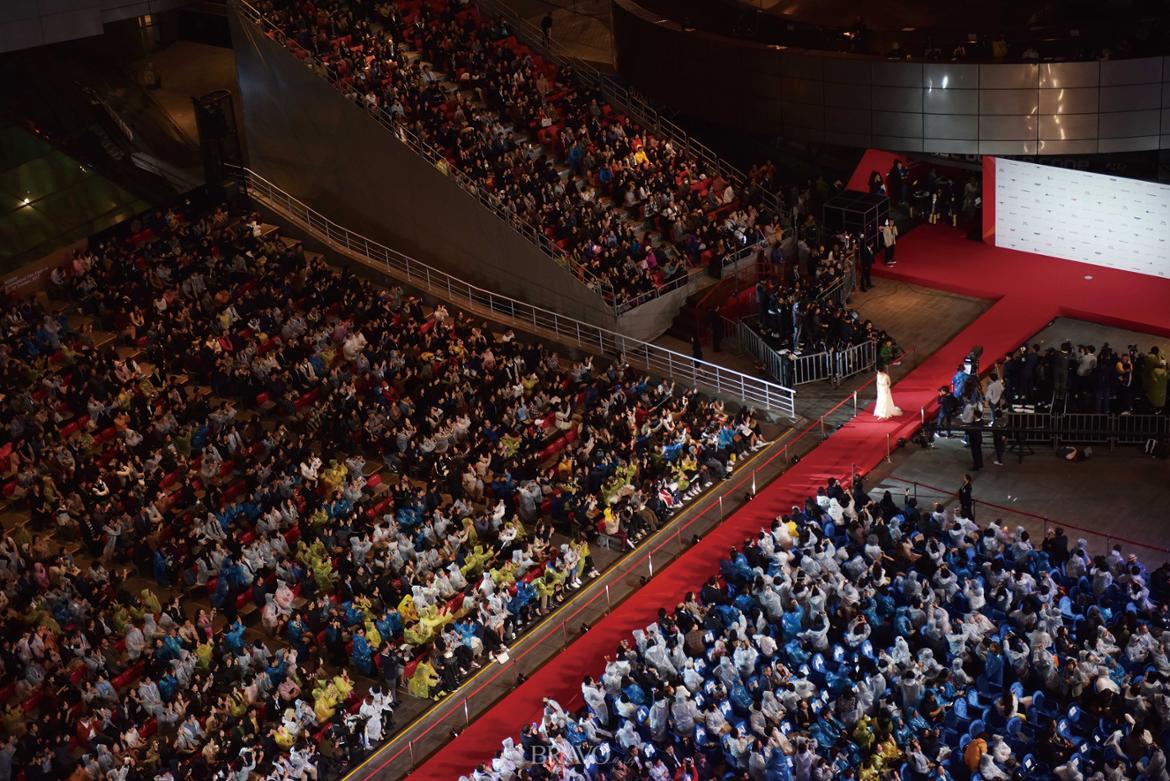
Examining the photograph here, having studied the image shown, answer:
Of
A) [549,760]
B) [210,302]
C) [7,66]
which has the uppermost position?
[7,66]

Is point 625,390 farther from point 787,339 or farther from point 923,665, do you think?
point 923,665

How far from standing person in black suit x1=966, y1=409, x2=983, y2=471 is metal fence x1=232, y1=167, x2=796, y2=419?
376 centimetres

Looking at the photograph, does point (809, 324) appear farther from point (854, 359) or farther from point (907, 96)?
point (907, 96)

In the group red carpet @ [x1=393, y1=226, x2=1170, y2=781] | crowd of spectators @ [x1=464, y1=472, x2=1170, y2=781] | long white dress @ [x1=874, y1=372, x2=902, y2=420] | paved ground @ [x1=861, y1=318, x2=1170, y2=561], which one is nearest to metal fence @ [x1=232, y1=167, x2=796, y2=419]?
long white dress @ [x1=874, y1=372, x2=902, y2=420]

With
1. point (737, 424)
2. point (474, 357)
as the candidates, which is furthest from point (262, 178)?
point (737, 424)

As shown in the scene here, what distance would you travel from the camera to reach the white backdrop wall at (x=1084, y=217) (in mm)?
36875

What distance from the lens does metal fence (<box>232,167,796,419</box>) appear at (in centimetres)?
3419

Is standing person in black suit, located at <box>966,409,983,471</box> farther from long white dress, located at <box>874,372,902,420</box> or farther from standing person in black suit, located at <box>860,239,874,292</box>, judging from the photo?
standing person in black suit, located at <box>860,239,874,292</box>

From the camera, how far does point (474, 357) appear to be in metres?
34.7

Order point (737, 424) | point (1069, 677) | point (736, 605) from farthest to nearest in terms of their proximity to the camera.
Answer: point (737, 424)
point (736, 605)
point (1069, 677)

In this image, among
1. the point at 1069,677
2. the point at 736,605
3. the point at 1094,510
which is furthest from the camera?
the point at 1094,510

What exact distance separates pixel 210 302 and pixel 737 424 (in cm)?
1233

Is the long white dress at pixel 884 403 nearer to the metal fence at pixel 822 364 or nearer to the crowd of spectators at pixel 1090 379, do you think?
the metal fence at pixel 822 364

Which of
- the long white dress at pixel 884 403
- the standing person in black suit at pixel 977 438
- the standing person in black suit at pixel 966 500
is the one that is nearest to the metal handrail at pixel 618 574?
the long white dress at pixel 884 403
